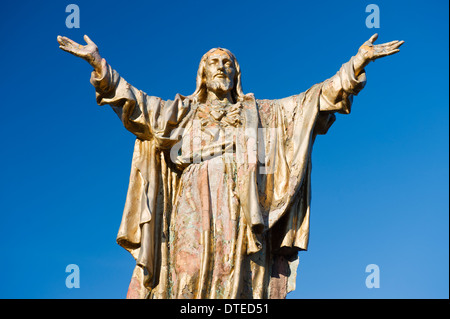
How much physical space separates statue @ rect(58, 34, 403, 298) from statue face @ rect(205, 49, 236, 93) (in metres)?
0.02

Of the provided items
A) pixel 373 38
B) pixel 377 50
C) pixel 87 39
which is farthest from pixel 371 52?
pixel 87 39

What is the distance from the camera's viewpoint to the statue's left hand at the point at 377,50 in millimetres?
18750

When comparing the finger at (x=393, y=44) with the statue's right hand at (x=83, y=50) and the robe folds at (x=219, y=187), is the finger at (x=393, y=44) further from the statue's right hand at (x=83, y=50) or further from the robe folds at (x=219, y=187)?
the statue's right hand at (x=83, y=50)

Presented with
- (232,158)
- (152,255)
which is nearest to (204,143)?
(232,158)

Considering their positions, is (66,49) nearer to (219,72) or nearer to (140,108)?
(140,108)

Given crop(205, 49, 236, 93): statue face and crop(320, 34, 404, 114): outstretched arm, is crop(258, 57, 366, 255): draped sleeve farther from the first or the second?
crop(205, 49, 236, 93): statue face

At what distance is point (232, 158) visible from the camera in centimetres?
1902

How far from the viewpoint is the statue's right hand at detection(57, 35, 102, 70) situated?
18766 mm

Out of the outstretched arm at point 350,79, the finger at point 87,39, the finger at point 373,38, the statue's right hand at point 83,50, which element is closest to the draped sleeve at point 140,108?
the statue's right hand at point 83,50

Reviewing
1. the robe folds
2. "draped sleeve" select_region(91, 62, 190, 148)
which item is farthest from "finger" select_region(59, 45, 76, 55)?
the robe folds

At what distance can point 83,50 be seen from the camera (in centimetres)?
1881

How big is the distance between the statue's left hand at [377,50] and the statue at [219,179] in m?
0.02

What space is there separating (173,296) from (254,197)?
212cm
